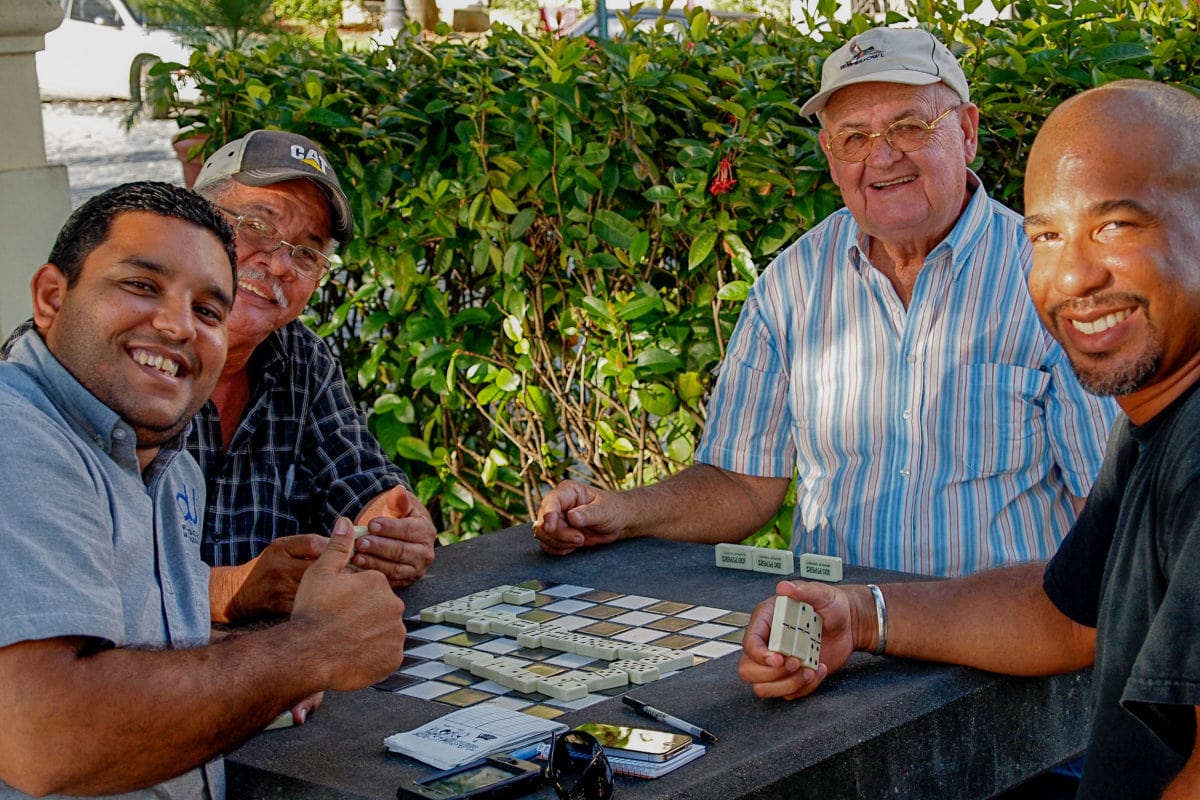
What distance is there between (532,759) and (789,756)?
0.37 meters

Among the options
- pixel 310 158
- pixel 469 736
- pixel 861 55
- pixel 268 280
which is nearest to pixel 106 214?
pixel 469 736

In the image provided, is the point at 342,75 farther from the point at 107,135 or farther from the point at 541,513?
the point at 107,135

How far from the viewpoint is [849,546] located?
357 cm

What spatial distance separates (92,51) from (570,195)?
1681cm

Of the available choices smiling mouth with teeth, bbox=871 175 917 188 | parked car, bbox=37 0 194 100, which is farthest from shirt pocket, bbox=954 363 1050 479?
parked car, bbox=37 0 194 100

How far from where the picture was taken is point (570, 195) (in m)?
4.48

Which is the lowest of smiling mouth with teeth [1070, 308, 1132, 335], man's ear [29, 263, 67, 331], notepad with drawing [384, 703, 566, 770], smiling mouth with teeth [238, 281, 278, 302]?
notepad with drawing [384, 703, 566, 770]

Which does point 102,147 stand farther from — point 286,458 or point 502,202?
point 286,458

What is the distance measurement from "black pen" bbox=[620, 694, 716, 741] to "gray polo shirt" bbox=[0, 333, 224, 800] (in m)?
0.65

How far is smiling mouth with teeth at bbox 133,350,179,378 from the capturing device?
2229 mm

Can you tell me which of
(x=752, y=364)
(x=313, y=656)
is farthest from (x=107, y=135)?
(x=313, y=656)

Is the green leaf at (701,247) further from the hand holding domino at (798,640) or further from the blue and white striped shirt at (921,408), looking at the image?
the hand holding domino at (798,640)

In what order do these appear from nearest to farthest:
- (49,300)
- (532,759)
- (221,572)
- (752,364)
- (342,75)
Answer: (532,759), (49,300), (221,572), (752,364), (342,75)

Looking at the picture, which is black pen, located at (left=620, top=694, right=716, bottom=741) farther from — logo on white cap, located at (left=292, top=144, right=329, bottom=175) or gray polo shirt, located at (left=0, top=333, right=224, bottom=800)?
logo on white cap, located at (left=292, top=144, right=329, bottom=175)
